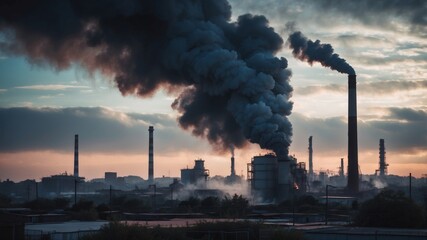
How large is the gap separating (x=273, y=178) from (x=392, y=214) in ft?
131

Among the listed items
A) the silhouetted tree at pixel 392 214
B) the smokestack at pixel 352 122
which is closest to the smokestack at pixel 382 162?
the smokestack at pixel 352 122

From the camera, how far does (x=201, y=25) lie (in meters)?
86.8

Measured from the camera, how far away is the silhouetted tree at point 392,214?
51.6m

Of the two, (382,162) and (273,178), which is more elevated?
(382,162)

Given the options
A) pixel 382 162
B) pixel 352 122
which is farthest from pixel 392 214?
pixel 382 162

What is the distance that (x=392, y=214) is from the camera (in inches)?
2044

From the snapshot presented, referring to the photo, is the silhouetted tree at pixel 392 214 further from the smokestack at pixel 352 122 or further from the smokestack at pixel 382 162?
the smokestack at pixel 382 162

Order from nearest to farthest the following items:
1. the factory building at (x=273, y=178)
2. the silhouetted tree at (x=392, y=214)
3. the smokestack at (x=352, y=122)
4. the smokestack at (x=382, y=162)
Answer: the silhouetted tree at (x=392, y=214)
the factory building at (x=273, y=178)
the smokestack at (x=352, y=122)
the smokestack at (x=382, y=162)

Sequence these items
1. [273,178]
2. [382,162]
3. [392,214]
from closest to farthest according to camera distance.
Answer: [392,214]
[273,178]
[382,162]

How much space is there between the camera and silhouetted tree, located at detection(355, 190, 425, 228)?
169ft

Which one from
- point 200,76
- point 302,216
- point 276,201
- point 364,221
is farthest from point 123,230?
point 276,201

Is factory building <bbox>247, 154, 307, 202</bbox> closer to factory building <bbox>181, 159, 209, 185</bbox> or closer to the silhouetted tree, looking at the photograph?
the silhouetted tree

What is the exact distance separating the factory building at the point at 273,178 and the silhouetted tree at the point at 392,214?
34.9 m

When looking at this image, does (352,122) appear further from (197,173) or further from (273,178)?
(197,173)
